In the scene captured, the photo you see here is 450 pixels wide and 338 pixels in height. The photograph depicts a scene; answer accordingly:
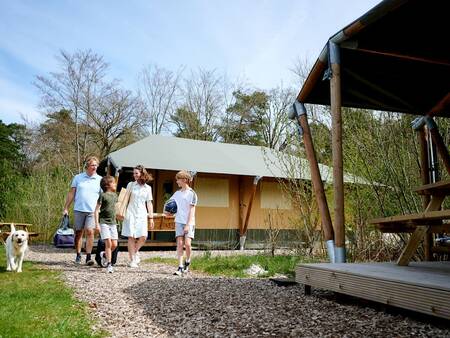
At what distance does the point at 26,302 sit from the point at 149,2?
311 inches

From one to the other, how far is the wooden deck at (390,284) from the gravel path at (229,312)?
0.19 m

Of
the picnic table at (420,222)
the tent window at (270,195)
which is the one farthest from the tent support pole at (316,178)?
the tent window at (270,195)

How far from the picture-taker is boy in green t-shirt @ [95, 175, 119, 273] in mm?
7289

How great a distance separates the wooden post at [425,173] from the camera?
5637 millimetres

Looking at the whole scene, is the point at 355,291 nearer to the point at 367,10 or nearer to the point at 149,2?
the point at 367,10

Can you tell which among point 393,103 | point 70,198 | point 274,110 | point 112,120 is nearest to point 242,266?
point 70,198

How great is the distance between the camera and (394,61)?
18.0 feet

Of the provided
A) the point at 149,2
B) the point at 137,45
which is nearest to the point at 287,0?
the point at 149,2

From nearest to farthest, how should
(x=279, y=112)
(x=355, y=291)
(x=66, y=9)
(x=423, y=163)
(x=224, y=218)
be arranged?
1. (x=355, y=291)
2. (x=423, y=163)
3. (x=66, y=9)
4. (x=224, y=218)
5. (x=279, y=112)

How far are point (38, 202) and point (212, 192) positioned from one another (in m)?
5.84

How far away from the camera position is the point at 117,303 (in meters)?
4.39

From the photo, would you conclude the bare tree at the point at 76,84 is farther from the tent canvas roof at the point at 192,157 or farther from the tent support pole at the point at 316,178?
the tent support pole at the point at 316,178

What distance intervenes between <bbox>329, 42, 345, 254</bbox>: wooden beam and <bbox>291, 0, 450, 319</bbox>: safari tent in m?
0.01

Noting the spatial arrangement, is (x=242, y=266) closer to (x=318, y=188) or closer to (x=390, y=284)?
(x=318, y=188)
